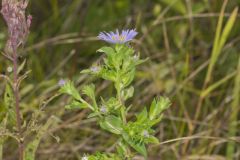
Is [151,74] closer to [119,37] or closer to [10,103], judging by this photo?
[10,103]

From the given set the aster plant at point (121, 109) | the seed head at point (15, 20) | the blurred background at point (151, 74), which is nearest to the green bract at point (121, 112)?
the aster plant at point (121, 109)

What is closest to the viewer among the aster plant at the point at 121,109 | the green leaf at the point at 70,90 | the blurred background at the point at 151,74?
the aster plant at the point at 121,109

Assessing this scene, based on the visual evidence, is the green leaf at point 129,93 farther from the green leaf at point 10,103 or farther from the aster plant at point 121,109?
the green leaf at point 10,103

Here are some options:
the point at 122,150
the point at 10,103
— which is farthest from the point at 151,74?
the point at 122,150

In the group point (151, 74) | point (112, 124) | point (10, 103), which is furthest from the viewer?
point (151, 74)

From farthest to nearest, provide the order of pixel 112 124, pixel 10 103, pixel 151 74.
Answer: pixel 151 74, pixel 10 103, pixel 112 124

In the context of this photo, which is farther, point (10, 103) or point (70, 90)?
point (10, 103)

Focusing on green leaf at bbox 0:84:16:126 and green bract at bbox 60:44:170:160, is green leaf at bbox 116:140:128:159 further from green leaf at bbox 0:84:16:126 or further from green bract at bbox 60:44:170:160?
green leaf at bbox 0:84:16:126

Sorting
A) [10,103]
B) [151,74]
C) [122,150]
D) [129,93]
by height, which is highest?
[151,74]
